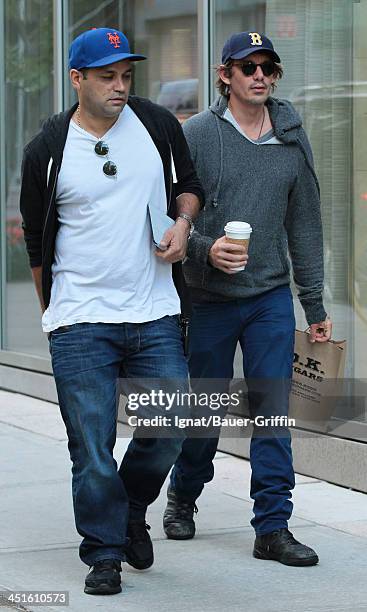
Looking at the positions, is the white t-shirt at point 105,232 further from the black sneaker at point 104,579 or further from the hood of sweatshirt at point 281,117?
the black sneaker at point 104,579

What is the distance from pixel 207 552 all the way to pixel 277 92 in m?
2.72

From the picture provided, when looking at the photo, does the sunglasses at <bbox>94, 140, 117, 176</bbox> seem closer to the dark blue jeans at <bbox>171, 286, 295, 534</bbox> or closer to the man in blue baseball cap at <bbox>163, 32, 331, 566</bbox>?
the man in blue baseball cap at <bbox>163, 32, 331, 566</bbox>

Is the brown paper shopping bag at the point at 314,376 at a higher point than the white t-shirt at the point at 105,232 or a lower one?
lower

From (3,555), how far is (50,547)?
224mm

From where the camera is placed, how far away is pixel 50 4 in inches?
388

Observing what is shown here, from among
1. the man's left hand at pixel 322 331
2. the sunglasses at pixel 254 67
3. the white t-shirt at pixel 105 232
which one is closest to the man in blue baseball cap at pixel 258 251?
the sunglasses at pixel 254 67

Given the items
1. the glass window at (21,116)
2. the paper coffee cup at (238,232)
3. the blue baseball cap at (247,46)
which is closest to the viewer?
the paper coffee cup at (238,232)

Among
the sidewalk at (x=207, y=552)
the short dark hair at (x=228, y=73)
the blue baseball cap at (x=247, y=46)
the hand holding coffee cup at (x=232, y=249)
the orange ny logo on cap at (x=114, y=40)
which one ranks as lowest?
the sidewalk at (x=207, y=552)

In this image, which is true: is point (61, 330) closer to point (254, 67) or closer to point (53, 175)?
point (53, 175)

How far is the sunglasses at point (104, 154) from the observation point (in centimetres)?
508

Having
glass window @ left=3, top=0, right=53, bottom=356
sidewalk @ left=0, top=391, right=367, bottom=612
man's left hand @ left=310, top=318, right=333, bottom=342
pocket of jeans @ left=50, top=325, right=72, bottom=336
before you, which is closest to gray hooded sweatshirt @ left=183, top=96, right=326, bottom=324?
man's left hand @ left=310, top=318, right=333, bottom=342

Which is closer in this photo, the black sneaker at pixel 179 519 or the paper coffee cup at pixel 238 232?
the paper coffee cup at pixel 238 232

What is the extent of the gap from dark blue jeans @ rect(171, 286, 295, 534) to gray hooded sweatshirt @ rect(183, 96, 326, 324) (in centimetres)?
8

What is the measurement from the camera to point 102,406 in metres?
5.12
